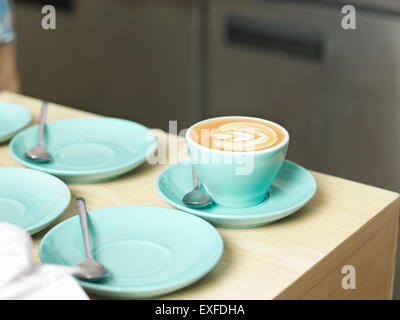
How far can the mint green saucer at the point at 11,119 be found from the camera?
951 millimetres

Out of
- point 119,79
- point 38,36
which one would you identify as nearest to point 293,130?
point 119,79

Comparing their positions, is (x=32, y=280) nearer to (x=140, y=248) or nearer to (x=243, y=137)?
(x=140, y=248)

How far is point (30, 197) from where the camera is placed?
0.78 meters

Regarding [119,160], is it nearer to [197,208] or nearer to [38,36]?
[197,208]

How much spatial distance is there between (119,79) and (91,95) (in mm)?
165

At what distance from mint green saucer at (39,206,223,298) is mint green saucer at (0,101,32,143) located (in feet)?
0.98

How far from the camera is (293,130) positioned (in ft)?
6.81

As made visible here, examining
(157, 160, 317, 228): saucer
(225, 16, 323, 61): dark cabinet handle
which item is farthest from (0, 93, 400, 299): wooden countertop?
(225, 16, 323, 61): dark cabinet handle

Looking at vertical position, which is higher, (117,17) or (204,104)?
(117,17)

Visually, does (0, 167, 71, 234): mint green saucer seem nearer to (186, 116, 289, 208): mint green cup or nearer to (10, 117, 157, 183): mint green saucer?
(10, 117, 157, 183): mint green saucer

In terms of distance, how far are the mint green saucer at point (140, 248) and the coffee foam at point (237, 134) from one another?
95mm

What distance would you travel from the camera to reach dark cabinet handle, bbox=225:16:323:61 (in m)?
1.94

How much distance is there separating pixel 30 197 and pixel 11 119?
275mm
